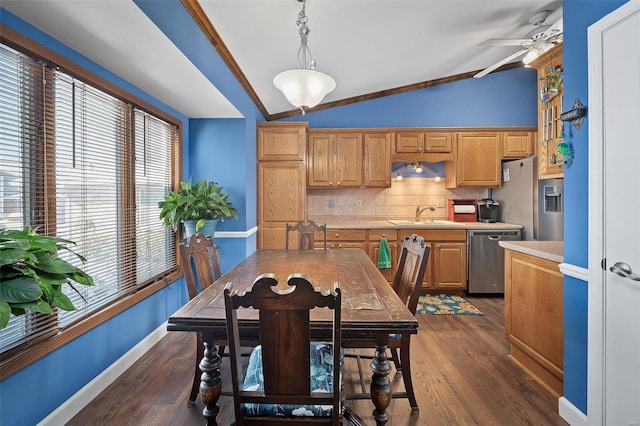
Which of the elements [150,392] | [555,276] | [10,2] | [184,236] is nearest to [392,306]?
[555,276]

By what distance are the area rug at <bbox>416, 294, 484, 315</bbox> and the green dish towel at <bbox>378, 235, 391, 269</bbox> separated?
1.99ft

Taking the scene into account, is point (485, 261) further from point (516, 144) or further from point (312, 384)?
point (312, 384)

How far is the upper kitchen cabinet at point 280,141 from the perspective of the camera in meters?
4.10

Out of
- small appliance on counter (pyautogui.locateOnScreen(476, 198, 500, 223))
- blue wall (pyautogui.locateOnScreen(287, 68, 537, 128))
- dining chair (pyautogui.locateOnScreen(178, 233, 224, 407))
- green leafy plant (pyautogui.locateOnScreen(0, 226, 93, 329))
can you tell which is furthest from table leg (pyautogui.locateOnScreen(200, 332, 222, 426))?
small appliance on counter (pyautogui.locateOnScreen(476, 198, 500, 223))

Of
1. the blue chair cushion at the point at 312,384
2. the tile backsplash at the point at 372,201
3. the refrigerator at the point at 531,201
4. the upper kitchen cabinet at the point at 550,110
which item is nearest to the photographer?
the blue chair cushion at the point at 312,384

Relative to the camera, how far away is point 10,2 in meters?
1.43

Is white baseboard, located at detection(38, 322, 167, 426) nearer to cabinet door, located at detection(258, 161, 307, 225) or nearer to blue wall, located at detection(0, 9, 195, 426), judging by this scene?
blue wall, located at detection(0, 9, 195, 426)

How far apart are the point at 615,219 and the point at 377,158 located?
3.02 meters

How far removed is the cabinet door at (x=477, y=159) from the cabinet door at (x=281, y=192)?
216 centimetres

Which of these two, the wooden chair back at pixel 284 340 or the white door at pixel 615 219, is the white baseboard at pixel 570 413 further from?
the wooden chair back at pixel 284 340

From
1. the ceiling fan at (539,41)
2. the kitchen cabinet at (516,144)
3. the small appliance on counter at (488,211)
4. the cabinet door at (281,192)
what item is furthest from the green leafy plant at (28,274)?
the kitchen cabinet at (516,144)

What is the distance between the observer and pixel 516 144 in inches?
167

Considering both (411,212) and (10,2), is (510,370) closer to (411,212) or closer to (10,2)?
(411,212)

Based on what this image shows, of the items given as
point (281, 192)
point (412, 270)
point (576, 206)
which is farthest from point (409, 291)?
point (281, 192)
